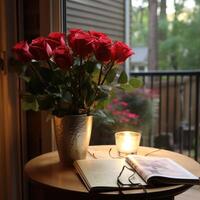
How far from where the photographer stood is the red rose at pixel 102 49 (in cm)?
123

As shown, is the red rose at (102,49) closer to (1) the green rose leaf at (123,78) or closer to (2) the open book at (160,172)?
(1) the green rose leaf at (123,78)

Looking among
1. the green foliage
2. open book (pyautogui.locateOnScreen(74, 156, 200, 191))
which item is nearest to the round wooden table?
open book (pyautogui.locateOnScreen(74, 156, 200, 191))

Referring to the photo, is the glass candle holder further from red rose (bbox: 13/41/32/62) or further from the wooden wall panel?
the wooden wall panel

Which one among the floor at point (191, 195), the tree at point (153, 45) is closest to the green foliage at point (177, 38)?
the tree at point (153, 45)

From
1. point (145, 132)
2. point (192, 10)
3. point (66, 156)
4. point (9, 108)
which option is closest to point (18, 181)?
point (9, 108)

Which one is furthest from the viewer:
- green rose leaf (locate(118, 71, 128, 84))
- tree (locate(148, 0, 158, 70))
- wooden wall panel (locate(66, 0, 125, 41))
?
tree (locate(148, 0, 158, 70))

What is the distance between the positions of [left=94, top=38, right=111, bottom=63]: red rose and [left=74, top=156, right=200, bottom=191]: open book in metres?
0.41

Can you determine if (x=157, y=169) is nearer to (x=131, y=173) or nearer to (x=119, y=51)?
(x=131, y=173)

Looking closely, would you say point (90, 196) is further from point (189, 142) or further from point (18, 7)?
point (189, 142)

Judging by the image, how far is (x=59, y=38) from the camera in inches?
51.6

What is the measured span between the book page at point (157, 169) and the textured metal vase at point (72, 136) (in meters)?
0.20

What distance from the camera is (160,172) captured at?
3.84ft

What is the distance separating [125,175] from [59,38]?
581 millimetres

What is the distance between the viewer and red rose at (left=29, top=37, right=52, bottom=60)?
48.7 inches
